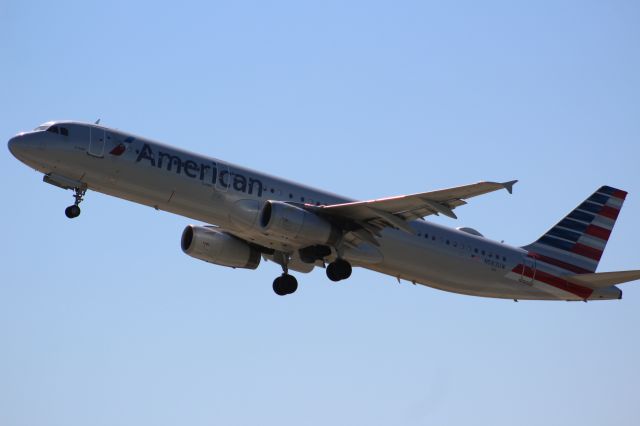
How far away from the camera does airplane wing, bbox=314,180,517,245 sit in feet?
122

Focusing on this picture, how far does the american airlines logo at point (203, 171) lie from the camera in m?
40.2

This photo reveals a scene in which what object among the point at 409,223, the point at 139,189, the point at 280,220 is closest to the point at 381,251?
the point at 409,223

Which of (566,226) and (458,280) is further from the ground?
(566,226)

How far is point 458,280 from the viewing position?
44.4 metres

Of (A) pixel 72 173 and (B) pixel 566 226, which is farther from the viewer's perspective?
(B) pixel 566 226

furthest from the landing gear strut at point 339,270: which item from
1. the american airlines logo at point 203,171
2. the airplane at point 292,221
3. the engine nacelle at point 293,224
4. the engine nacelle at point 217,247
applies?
the engine nacelle at point 217,247

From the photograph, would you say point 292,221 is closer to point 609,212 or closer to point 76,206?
point 76,206

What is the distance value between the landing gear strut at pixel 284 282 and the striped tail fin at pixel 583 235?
10180mm

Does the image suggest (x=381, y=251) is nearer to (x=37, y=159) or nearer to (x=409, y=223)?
(x=409, y=223)

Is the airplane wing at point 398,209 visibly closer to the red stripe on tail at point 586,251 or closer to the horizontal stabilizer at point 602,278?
the horizontal stabilizer at point 602,278

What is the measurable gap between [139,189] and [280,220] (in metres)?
5.12

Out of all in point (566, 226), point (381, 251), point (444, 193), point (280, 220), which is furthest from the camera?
point (566, 226)

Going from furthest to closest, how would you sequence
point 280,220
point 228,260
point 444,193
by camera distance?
point 228,260 < point 280,220 < point 444,193

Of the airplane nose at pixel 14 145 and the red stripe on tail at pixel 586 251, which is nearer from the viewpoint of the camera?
the airplane nose at pixel 14 145
